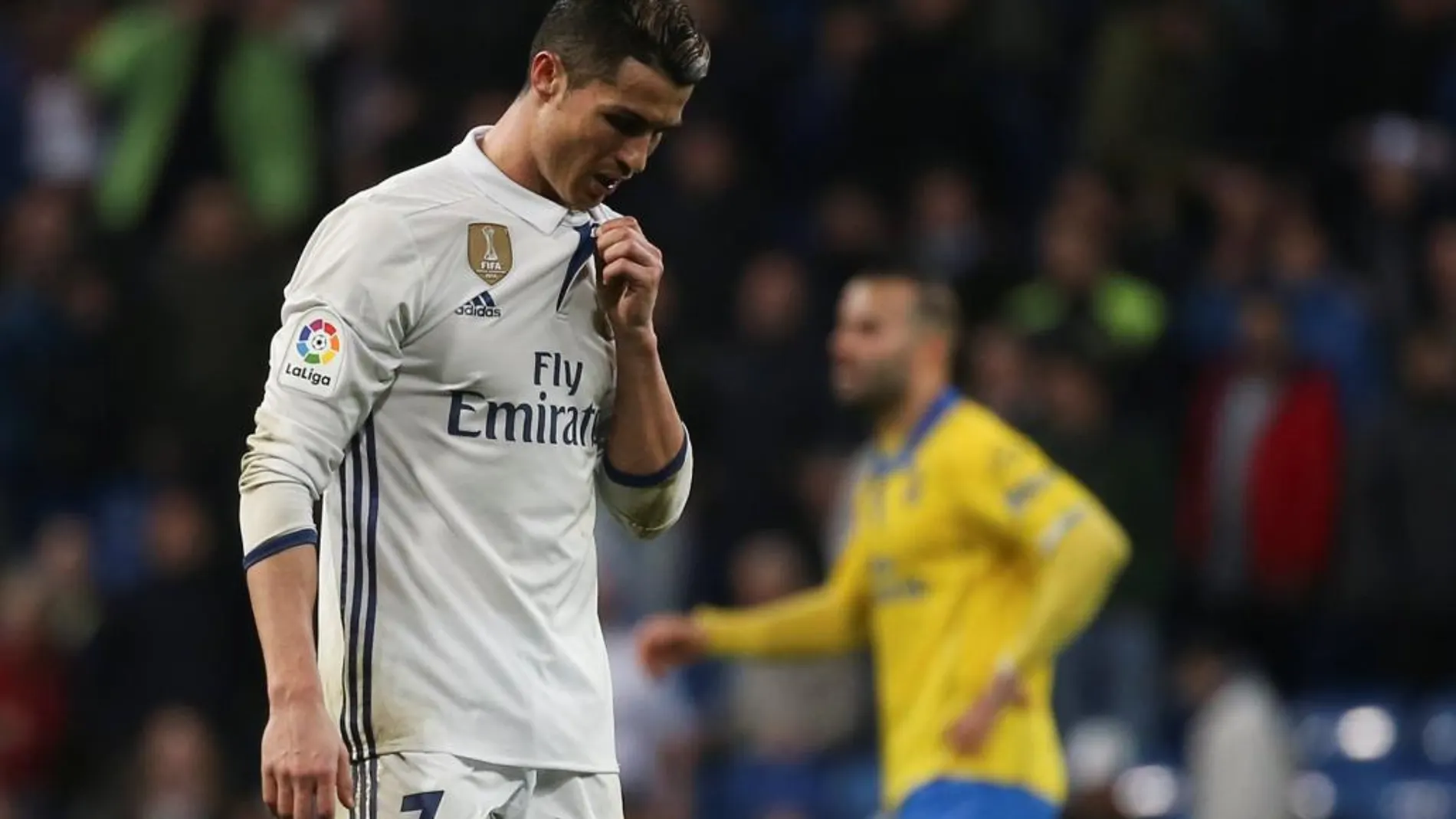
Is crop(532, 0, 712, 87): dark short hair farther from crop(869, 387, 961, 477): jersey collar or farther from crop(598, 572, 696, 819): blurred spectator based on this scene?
crop(598, 572, 696, 819): blurred spectator

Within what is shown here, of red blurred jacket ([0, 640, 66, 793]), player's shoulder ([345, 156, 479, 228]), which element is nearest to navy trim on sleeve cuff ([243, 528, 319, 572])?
player's shoulder ([345, 156, 479, 228])

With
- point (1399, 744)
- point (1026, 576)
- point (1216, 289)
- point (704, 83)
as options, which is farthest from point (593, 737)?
point (704, 83)

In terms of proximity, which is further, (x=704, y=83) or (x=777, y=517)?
(x=704, y=83)

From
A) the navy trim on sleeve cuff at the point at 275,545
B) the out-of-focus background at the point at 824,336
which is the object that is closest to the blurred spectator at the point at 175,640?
the out-of-focus background at the point at 824,336

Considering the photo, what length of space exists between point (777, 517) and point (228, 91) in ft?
12.4

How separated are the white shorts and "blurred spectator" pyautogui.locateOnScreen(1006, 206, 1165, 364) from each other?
7439mm

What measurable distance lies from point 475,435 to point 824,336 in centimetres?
801

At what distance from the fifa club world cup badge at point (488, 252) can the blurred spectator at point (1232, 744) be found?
267 inches

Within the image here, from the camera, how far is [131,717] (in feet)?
38.9

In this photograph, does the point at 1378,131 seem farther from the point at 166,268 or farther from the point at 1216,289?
the point at 166,268

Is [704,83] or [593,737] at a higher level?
[704,83]

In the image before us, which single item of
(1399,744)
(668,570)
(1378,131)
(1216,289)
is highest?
(1378,131)

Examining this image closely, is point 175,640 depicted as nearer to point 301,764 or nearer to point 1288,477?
point 1288,477

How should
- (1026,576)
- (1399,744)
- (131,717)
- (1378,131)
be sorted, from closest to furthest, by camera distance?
(1026,576), (1399,744), (131,717), (1378,131)
